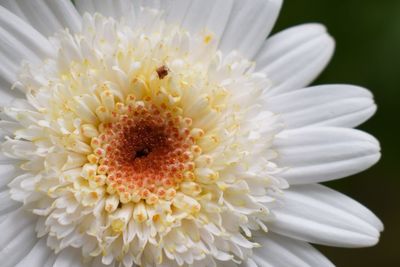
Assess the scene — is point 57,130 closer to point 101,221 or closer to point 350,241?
point 101,221

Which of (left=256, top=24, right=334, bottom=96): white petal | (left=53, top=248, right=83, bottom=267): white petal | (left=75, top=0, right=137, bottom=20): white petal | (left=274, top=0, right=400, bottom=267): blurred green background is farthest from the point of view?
(left=274, top=0, right=400, bottom=267): blurred green background

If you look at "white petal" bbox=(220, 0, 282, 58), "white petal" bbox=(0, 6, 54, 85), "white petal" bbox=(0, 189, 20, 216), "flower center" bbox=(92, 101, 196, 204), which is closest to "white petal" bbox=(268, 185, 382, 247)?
"flower center" bbox=(92, 101, 196, 204)

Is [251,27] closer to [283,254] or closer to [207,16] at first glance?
[207,16]

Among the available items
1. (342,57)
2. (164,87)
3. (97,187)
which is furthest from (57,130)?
(342,57)

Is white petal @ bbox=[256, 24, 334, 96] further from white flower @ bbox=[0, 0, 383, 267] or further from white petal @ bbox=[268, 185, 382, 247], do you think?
white petal @ bbox=[268, 185, 382, 247]

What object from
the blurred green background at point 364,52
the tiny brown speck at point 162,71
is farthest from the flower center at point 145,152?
the blurred green background at point 364,52

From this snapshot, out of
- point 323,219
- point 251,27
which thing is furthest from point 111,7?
point 323,219

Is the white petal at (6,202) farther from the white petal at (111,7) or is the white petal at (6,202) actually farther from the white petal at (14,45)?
the white petal at (111,7)

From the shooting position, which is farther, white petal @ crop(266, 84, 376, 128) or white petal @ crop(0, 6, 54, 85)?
white petal @ crop(266, 84, 376, 128)
